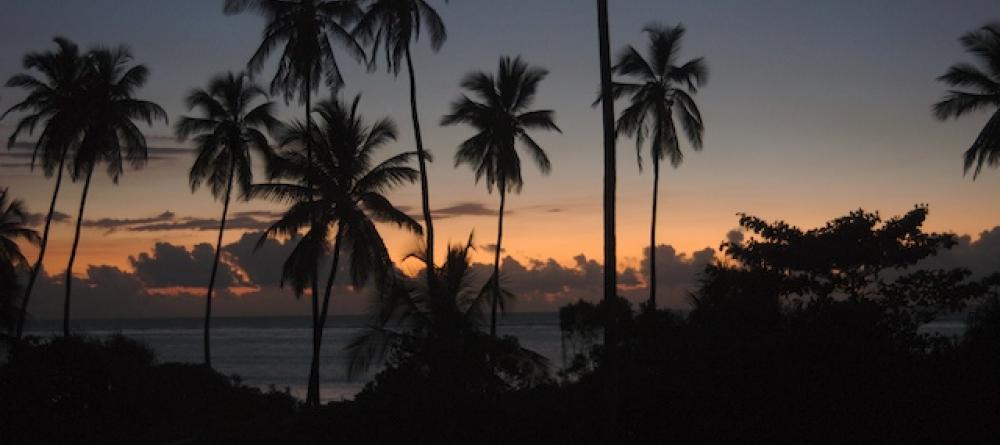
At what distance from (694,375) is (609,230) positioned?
424 centimetres

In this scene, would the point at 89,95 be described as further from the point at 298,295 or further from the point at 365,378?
the point at 365,378

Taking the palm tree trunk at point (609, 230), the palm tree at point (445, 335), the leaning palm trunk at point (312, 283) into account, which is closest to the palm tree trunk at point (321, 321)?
the leaning palm trunk at point (312, 283)

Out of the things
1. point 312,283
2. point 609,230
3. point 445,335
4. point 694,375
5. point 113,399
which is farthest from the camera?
point 312,283

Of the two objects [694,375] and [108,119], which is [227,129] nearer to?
[108,119]

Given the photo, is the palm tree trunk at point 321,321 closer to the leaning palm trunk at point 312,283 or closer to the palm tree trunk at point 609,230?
the leaning palm trunk at point 312,283

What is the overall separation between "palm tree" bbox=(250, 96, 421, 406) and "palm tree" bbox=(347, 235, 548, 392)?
6.22 meters

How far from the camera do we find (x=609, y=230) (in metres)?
14.2

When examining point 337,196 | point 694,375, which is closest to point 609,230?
point 694,375

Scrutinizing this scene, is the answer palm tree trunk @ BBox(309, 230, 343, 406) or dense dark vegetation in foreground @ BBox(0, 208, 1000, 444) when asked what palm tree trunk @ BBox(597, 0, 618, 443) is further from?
palm tree trunk @ BBox(309, 230, 343, 406)

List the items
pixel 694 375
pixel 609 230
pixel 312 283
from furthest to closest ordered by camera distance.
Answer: pixel 312 283 → pixel 694 375 → pixel 609 230

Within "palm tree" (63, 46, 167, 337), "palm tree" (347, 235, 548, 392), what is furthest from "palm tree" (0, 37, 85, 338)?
"palm tree" (347, 235, 548, 392)

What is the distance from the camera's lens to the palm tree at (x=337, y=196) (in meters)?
25.6

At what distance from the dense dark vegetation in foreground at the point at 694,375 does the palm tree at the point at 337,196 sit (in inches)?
183

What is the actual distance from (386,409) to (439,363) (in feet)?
4.62
